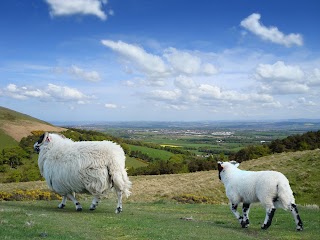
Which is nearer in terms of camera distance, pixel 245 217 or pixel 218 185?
pixel 245 217

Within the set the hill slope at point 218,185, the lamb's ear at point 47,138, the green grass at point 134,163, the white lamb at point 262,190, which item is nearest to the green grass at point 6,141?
the green grass at point 134,163

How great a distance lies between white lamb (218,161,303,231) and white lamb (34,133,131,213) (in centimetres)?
478

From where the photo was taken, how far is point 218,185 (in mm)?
39406

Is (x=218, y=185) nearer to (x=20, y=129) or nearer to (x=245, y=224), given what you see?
(x=245, y=224)

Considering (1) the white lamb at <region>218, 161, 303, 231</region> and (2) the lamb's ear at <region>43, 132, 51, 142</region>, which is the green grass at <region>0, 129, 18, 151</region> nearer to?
(2) the lamb's ear at <region>43, 132, 51, 142</region>

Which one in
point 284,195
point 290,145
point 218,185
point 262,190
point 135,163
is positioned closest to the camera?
point 284,195

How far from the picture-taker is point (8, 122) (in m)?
146

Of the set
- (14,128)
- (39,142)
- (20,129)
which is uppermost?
(39,142)

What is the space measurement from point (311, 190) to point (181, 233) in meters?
27.7

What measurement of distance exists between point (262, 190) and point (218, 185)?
26543 mm

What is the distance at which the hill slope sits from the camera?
34406 millimetres

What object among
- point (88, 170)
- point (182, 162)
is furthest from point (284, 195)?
point (182, 162)

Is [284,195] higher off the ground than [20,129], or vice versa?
[284,195]

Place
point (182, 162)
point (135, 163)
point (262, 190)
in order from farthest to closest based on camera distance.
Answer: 1. point (135, 163)
2. point (182, 162)
3. point (262, 190)
